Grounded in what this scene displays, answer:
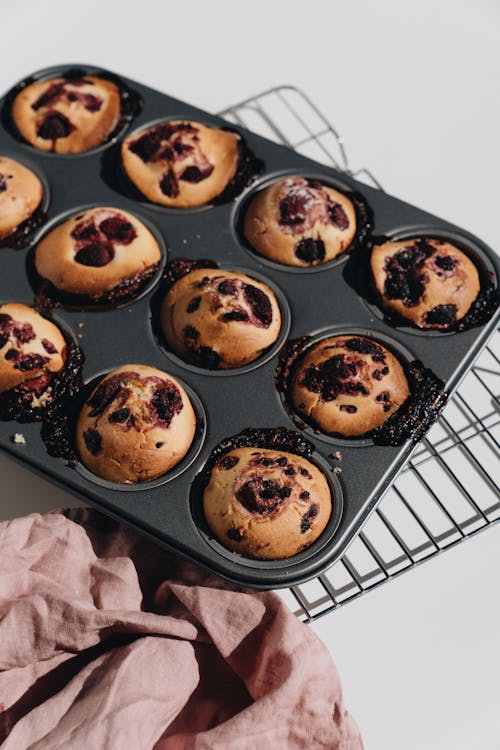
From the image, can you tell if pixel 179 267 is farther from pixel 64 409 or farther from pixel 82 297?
pixel 64 409

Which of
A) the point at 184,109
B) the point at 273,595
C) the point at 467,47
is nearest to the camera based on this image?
the point at 273,595

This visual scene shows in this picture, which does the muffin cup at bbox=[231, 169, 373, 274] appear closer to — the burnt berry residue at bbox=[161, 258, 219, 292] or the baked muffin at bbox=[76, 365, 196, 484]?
the burnt berry residue at bbox=[161, 258, 219, 292]

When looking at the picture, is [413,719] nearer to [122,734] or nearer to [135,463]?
[122,734]

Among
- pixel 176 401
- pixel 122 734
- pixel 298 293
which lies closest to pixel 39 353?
pixel 176 401

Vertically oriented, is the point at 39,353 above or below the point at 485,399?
below

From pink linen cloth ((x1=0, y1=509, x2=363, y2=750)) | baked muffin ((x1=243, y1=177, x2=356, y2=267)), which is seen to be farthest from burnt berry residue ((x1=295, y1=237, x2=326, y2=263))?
pink linen cloth ((x1=0, y1=509, x2=363, y2=750))

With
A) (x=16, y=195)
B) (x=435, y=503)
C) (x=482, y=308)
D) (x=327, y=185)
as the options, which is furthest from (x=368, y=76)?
(x=435, y=503)

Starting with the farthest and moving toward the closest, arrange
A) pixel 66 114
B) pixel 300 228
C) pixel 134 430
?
pixel 66 114 → pixel 300 228 → pixel 134 430
